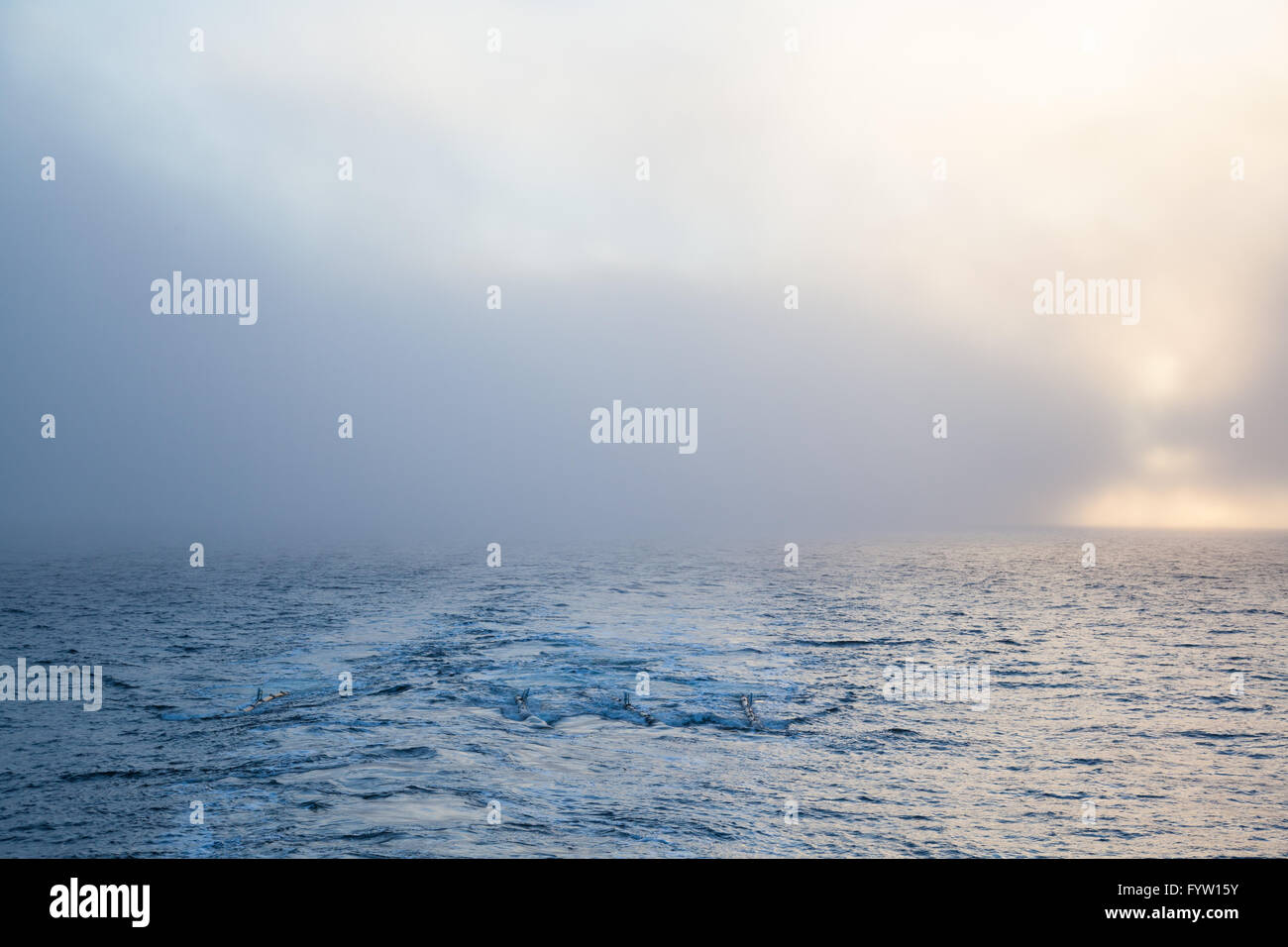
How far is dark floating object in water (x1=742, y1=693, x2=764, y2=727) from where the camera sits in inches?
986

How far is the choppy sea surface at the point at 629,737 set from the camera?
16.1 metres

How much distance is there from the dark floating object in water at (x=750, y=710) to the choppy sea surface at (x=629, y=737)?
19 centimetres

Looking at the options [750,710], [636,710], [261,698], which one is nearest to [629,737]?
[636,710]

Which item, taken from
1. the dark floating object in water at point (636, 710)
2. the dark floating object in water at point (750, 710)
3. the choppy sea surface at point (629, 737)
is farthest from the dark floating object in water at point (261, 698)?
the dark floating object in water at point (750, 710)

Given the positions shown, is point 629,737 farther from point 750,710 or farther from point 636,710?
point 750,710

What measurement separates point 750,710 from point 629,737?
5.02 metres

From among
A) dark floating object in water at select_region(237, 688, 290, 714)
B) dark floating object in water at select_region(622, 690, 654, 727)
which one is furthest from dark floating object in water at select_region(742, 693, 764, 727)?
dark floating object in water at select_region(237, 688, 290, 714)

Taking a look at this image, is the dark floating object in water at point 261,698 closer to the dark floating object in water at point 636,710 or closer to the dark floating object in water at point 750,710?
the dark floating object in water at point 636,710

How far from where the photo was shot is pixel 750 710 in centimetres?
2650

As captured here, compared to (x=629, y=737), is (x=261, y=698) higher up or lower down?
higher up

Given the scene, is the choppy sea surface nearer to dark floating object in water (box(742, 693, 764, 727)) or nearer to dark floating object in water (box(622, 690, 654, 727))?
dark floating object in water (box(742, 693, 764, 727))
